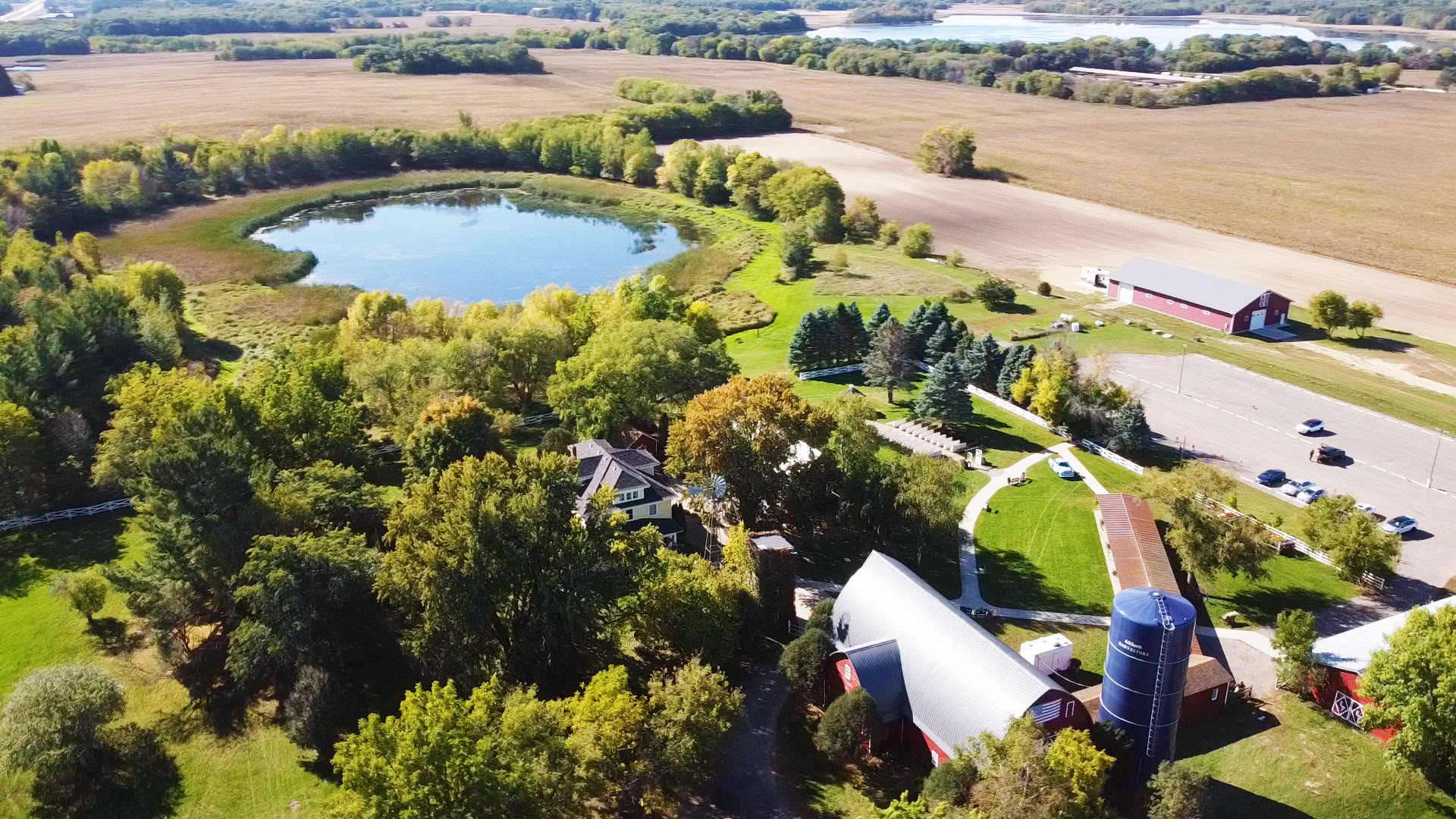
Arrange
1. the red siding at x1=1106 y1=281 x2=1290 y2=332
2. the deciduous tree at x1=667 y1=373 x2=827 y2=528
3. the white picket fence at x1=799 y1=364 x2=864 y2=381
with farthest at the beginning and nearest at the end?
the red siding at x1=1106 y1=281 x2=1290 y2=332 → the white picket fence at x1=799 y1=364 x2=864 y2=381 → the deciduous tree at x1=667 y1=373 x2=827 y2=528

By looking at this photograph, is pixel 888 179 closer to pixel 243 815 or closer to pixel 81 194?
pixel 81 194

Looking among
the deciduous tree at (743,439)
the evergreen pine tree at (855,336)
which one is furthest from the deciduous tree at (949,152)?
the deciduous tree at (743,439)

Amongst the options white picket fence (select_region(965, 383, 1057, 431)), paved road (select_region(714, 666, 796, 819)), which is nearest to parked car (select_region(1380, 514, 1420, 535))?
white picket fence (select_region(965, 383, 1057, 431))

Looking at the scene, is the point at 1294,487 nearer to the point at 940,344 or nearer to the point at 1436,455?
the point at 1436,455

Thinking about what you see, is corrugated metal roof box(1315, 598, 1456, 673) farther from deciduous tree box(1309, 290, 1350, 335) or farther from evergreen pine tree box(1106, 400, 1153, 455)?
deciduous tree box(1309, 290, 1350, 335)

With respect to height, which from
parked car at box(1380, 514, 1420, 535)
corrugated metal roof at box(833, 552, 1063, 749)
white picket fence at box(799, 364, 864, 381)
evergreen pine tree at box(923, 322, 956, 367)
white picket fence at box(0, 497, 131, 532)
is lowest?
white picket fence at box(0, 497, 131, 532)
